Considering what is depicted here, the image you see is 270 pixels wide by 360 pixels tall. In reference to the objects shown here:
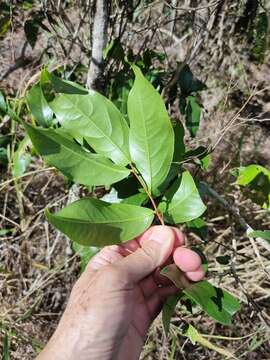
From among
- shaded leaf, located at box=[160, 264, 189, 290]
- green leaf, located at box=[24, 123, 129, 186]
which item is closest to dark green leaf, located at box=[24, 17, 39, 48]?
green leaf, located at box=[24, 123, 129, 186]

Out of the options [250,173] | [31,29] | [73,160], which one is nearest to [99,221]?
[73,160]

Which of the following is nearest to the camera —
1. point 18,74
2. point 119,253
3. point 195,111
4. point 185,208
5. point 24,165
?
point 185,208

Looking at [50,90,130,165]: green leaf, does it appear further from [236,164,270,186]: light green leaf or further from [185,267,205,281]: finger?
[236,164,270,186]: light green leaf

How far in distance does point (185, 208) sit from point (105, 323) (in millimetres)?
255

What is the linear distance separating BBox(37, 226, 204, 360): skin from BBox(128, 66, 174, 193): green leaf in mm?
130

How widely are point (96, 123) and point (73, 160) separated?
0.31ft

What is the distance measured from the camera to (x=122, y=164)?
2.99 feet

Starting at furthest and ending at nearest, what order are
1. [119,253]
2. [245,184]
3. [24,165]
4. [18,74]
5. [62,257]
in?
1. [18,74]
2. [62,257]
3. [24,165]
4. [245,184]
5. [119,253]

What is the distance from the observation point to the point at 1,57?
2.15 meters

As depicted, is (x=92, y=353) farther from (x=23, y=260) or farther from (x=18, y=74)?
(x=18, y=74)

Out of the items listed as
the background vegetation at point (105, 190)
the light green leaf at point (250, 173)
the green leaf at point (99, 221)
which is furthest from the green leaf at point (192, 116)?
the green leaf at point (99, 221)

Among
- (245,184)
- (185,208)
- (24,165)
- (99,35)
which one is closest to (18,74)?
(24,165)

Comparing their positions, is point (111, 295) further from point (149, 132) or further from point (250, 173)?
point (250, 173)

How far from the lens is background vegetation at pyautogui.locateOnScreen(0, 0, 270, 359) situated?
1319 mm
